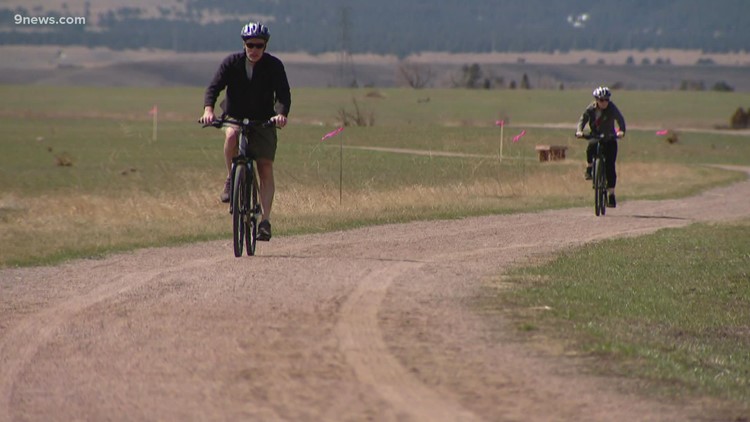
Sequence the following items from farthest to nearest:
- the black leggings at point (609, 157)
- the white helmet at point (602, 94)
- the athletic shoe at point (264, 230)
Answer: the black leggings at point (609, 157) < the white helmet at point (602, 94) < the athletic shoe at point (264, 230)

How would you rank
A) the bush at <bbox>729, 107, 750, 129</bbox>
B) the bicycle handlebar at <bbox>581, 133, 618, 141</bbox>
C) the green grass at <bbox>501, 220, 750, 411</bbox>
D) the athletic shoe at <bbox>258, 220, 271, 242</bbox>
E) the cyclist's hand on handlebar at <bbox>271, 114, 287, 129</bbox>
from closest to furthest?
1. the green grass at <bbox>501, 220, 750, 411</bbox>
2. the cyclist's hand on handlebar at <bbox>271, 114, 287, 129</bbox>
3. the athletic shoe at <bbox>258, 220, 271, 242</bbox>
4. the bicycle handlebar at <bbox>581, 133, 618, 141</bbox>
5. the bush at <bbox>729, 107, 750, 129</bbox>

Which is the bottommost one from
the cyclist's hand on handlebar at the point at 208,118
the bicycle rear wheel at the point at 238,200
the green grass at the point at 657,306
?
the green grass at the point at 657,306

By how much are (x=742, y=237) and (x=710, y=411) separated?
12.1 metres

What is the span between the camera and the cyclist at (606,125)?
21578mm

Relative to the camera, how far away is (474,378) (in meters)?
7.86

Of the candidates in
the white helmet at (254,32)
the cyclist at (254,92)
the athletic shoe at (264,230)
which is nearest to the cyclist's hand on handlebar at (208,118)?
the cyclist at (254,92)

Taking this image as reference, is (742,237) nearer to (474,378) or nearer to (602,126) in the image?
(602,126)

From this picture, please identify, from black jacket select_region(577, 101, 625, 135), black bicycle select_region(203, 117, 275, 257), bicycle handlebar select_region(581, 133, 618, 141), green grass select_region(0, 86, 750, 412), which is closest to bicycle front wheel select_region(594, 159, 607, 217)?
bicycle handlebar select_region(581, 133, 618, 141)

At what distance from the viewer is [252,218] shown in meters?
13.4

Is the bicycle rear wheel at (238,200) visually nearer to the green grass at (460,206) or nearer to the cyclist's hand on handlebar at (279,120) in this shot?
the cyclist's hand on handlebar at (279,120)

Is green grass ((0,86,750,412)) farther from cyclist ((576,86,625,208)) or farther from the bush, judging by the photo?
the bush

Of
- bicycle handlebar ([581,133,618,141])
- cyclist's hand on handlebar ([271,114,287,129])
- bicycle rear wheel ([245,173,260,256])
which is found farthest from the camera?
bicycle handlebar ([581,133,618,141])

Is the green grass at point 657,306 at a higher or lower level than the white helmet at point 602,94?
lower

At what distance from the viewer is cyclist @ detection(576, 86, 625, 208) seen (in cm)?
2158
